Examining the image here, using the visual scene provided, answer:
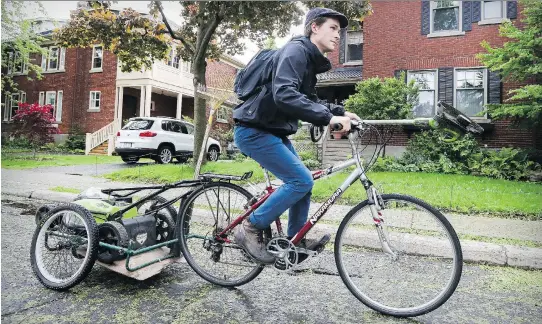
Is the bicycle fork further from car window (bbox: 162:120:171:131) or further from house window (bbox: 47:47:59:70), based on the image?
house window (bbox: 47:47:59:70)

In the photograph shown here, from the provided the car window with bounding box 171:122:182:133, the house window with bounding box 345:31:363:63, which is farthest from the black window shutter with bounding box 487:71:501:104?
the car window with bounding box 171:122:182:133

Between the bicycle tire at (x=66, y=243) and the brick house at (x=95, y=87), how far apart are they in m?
17.6

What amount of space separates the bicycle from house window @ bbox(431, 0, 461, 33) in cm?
1289

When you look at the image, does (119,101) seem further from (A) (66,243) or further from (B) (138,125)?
(A) (66,243)

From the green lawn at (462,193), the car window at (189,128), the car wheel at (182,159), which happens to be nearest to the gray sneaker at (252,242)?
the green lawn at (462,193)

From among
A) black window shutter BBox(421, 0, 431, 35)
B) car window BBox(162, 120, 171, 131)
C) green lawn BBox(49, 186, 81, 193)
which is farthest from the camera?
black window shutter BBox(421, 0, 431, 35)

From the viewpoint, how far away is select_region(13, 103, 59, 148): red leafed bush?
1276 centimetres

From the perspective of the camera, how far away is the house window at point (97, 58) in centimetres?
2092

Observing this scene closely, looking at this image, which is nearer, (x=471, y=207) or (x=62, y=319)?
(x=62, y=319)

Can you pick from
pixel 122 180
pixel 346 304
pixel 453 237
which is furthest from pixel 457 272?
pixel 122 180

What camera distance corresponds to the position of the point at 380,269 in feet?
8.22

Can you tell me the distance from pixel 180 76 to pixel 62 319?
71.6ft

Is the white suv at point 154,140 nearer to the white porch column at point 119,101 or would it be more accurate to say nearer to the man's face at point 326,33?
the white porch column at point 119,101

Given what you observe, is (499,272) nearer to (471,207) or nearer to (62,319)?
(471,207)
